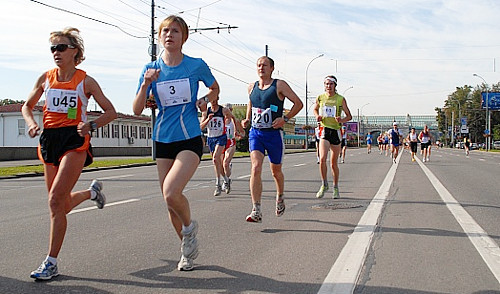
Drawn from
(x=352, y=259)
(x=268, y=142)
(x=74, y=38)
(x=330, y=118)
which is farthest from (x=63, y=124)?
(x=330, y=118)

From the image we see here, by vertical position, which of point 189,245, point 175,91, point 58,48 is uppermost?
point 58,48

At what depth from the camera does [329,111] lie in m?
10.2

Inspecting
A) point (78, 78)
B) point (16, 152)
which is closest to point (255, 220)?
point (78, 78)

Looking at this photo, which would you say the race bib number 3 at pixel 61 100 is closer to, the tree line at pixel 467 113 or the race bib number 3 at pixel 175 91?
the race bib number 3 at pixel 175 91

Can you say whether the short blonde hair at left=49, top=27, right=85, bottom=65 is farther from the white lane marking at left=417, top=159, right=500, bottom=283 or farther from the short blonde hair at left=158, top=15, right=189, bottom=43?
the white lane marking at left=417, top=159, right=500, bottom=283

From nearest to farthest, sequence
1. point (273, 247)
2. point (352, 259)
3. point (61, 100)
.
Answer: point (61, 100) → point (352, 259) → point (273, 247)

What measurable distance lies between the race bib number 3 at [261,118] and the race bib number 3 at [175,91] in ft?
7.39

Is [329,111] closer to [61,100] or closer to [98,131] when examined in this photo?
[61,100]

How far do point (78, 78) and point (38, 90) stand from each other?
1.20 feet

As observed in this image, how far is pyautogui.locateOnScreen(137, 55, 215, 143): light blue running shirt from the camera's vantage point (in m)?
4.94

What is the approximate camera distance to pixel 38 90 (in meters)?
5.01

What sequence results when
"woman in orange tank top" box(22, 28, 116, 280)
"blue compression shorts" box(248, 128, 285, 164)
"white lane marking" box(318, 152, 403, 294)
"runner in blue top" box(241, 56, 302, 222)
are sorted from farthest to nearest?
"blue compression shorts" box(248, 128, 285, 164), "runner in blue top" box(241, 56, 302, 222), "woman in orange tank top" box(22, 28, 116, 280), "white lane marking" box(318, 152, 403, 294)

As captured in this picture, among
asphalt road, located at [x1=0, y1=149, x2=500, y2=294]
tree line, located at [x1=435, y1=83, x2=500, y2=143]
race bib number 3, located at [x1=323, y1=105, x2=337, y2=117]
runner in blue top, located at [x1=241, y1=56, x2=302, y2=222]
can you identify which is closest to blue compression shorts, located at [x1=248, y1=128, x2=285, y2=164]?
runner in blue top, located at [x1=241, y1=56, x2=302, y2=222]

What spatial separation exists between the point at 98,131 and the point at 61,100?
56.9 metres
